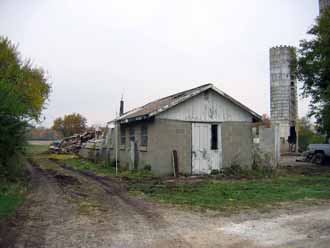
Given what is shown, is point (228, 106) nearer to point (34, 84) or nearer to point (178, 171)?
point (178, 171)

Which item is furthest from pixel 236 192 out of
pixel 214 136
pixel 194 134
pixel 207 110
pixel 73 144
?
pixel 73 144

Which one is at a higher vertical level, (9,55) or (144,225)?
(9,55)

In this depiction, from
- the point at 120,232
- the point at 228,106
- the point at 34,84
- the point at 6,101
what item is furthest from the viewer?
the point at 34,84

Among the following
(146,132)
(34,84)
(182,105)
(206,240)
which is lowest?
A: (206,240)

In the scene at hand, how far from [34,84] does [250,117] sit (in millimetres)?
16895

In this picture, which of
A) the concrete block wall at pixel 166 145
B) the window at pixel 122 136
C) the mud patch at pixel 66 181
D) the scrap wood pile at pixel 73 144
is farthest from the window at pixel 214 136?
the scrap wood pile at pixel 73 144

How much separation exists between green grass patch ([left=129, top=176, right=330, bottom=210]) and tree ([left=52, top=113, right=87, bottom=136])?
46.2m

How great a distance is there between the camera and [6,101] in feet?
32.8

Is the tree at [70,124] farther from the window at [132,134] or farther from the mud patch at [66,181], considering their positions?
the mud patch at [66,181]

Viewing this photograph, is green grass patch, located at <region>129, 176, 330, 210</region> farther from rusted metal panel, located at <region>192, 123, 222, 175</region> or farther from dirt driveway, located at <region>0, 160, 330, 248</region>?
rusted metal panel, located at <region>192, 123, 222, 175</region>

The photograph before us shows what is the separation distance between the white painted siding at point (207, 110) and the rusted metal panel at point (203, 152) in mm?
459

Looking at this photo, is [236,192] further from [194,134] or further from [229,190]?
[194,134]

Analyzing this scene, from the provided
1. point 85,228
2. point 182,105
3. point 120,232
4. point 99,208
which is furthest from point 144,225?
point 182,105

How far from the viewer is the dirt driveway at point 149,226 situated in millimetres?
5323
